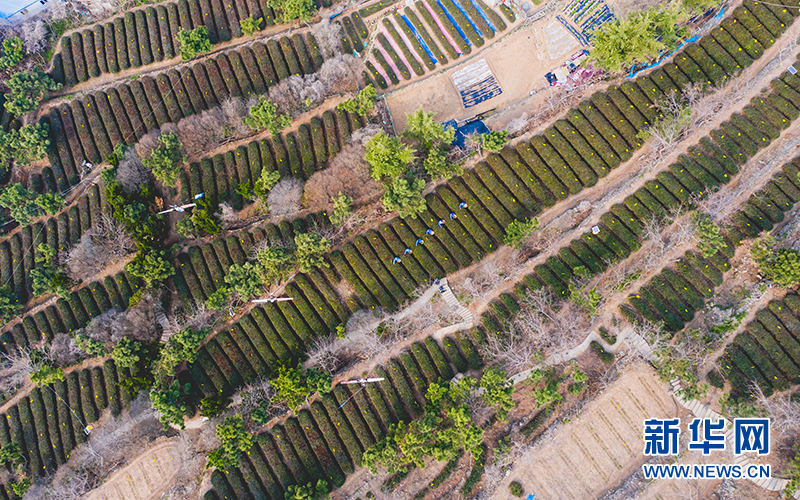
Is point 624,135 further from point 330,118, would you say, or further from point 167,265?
point 167,265

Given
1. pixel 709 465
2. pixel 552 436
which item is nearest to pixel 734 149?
pixel 709 465

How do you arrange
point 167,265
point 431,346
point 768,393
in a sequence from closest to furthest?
point 768,393 < point 431,346 < point 167,265

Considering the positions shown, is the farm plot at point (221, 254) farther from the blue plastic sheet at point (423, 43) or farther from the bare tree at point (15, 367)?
the blue plastic sheet at point (423, 43)

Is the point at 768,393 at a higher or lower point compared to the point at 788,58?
lower

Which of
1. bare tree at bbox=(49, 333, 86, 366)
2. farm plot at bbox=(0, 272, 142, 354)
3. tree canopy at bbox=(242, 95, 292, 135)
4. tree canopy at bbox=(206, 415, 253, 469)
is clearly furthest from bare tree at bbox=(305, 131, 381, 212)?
bare tree at bbox=(49, 333, 86, 366)

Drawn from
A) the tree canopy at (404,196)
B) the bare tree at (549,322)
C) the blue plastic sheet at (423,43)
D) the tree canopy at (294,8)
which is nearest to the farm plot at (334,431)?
the bare tree at (549,322)

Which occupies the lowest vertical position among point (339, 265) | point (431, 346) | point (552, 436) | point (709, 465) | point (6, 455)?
point (709, 465)
